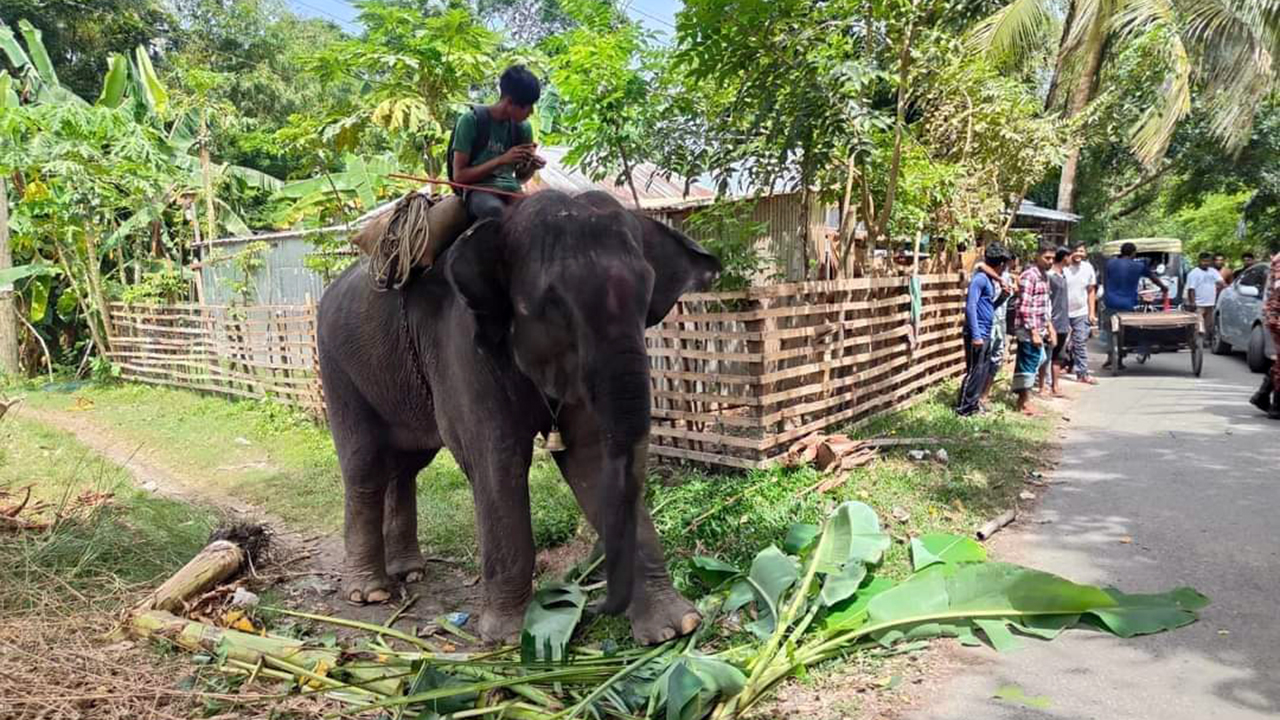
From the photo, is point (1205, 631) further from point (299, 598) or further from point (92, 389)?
point (92, 389)

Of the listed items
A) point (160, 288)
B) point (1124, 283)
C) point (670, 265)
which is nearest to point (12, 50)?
point (160, 288)

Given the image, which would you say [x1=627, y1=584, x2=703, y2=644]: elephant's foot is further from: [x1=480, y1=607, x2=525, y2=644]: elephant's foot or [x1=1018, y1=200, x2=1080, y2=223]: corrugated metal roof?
[x1=1018, y1=200, x2=1080, y2=223]: corrugated metal roof

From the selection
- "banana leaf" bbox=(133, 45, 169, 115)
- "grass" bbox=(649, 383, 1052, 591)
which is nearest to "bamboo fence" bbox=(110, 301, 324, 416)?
"banana leaf" bbox=(133, 45, 169, 115)

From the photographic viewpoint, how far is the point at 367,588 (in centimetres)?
482

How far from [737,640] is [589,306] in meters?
1.69

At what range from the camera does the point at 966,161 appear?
10305mm

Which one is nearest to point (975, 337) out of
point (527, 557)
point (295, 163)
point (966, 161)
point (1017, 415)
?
point (1017, 415)

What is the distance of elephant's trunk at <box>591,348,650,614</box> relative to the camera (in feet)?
9.82

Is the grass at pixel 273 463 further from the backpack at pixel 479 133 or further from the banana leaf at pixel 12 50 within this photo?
the banana leaf at pixel 12 50

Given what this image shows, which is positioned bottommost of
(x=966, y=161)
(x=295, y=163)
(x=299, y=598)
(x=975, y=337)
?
(x=299, y=598)

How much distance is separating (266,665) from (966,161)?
9354 millimetres

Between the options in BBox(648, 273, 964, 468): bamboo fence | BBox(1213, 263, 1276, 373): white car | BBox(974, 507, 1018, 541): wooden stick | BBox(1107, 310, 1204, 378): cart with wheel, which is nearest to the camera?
BBox(974, 507, 1018, 541): wooden stick

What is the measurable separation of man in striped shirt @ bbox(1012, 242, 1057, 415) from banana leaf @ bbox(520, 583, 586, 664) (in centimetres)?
628

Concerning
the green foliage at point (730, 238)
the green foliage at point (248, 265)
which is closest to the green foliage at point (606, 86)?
the green foliage at point (730, 238)
